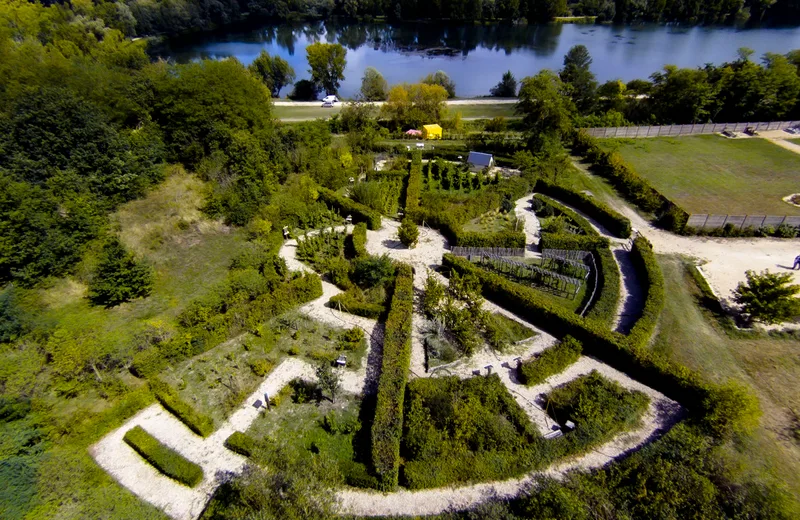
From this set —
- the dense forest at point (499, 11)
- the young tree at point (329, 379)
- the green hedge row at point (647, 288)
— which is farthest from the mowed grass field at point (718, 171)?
the dense forest at point (499, 11)

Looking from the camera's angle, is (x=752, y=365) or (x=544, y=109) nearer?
(x=752, y=365)

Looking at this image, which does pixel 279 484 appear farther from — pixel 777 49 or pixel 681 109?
pixel 777 49

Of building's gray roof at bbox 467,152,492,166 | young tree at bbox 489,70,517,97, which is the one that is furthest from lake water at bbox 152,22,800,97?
building's gray roof at bbox 467,152,492,166

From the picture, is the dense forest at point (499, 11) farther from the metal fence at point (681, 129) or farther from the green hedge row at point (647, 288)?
the green hedge row at point (647, 288)

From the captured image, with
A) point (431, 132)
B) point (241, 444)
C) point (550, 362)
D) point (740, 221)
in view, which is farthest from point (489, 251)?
point (431, 132)

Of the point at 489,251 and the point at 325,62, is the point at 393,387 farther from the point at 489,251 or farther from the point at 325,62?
the point at 325,62

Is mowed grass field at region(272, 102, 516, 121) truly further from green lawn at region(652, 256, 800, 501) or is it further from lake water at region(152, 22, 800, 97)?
green lawn at region(652, 256, 800, 501)
